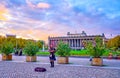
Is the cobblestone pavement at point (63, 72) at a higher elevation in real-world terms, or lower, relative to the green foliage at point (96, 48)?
lower

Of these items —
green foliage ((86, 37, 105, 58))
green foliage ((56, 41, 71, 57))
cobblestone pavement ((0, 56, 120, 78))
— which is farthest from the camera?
green foliage ((56, 41, 71, 57))

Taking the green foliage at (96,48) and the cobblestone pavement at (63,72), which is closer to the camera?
the cobblestone pavement at (63,72)

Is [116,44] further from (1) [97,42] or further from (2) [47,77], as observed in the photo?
(2) [47,77]

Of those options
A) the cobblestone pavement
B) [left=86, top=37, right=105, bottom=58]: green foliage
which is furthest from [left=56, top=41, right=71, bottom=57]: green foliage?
the cobblestone pavement

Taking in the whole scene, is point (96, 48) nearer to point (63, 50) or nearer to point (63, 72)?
point (63, 50)

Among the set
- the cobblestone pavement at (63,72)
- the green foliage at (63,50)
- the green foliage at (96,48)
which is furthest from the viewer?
the green foliage at (63,50)

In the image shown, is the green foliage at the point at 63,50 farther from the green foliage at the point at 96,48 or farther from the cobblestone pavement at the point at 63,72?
the cobblestone pavement at the point at 63,72

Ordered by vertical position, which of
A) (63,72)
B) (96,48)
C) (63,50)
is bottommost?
(63,72)

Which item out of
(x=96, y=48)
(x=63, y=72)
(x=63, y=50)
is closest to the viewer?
(x=63, y=72)

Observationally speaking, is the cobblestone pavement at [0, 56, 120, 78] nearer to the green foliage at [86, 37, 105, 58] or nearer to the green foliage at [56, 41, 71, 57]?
the green foliage at [86, 37, 105, 58]

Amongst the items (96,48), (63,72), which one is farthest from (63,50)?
(63,72)

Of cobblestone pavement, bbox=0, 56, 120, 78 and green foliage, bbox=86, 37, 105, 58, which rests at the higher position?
green foliage, bbox=86, 37, 105, 58

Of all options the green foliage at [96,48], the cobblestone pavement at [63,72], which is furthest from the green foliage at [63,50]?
the cobblestone pavement at [63,72]

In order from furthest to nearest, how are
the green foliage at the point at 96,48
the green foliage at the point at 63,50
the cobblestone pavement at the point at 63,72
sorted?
the green foliage at the point at 63,50, the green foliage at the point at 96,48, the cobblestone pavement at the point at 63,72
